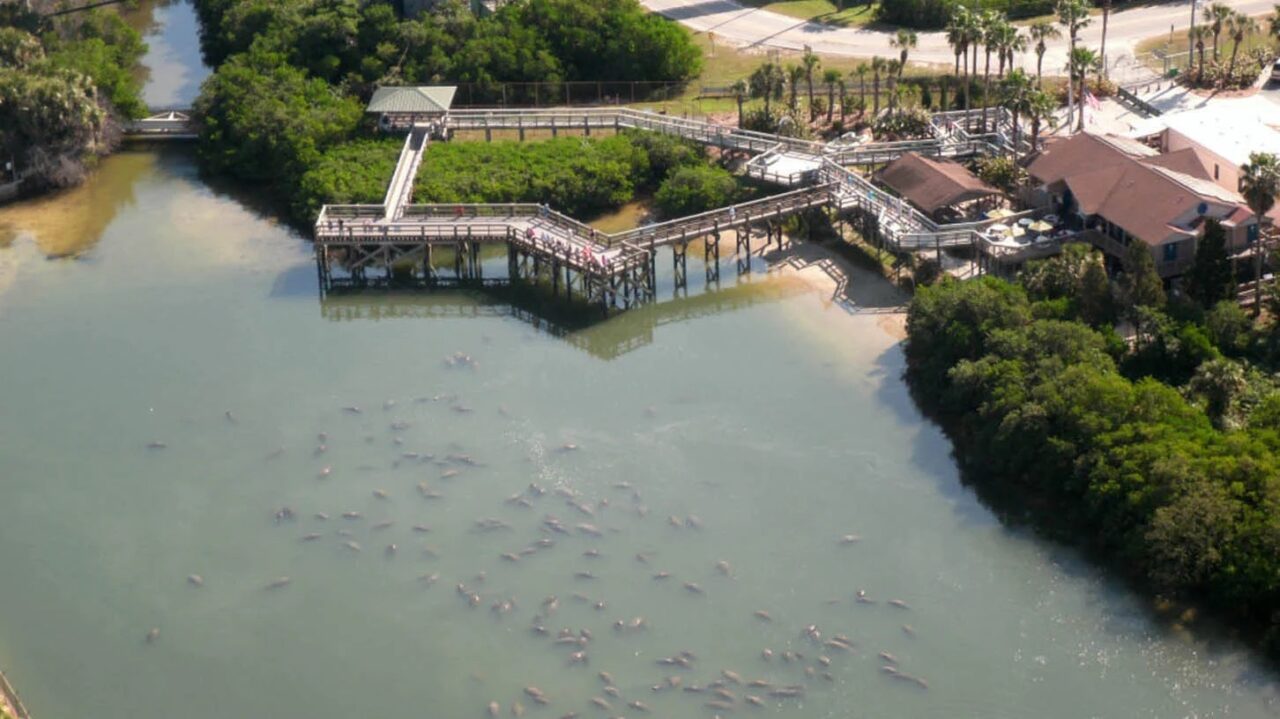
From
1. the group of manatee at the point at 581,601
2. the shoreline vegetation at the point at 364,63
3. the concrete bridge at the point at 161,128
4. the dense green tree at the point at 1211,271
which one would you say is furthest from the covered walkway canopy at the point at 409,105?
the dense green tree at the point at 1211,271

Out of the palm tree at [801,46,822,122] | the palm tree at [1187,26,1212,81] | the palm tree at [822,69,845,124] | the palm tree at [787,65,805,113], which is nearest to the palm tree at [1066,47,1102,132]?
the palm tree at [1187,26,1212,81]

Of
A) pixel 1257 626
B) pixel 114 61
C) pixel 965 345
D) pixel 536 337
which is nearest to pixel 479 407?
pixel 536 337

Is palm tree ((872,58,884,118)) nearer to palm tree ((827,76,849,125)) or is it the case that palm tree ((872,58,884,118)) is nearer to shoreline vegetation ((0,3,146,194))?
palm tree ((827,76,849,125))

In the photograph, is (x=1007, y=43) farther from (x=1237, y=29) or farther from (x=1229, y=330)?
(x=1229, y=330)

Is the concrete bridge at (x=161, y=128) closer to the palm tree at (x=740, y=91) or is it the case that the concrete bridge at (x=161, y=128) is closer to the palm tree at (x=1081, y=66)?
the palm tree at (x=740, y=91)

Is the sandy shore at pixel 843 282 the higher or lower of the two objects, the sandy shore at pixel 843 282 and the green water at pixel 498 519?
the higher

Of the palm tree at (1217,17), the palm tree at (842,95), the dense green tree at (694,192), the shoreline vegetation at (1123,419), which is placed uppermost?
the palm tree at (1217,17)
